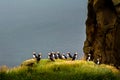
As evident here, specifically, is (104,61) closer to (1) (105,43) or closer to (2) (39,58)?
(1) (105,43)

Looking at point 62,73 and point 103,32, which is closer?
point 62,73

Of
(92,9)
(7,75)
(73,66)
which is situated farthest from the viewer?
(92,9)

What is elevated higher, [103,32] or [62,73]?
[103,32]

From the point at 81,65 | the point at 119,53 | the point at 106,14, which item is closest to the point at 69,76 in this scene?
the point at 81,65

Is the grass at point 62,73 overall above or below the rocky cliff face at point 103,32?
below

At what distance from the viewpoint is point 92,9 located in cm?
6431

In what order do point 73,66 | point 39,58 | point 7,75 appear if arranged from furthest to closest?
point 39,58, point 73,66, point 7,75

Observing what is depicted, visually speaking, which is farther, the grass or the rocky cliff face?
the rocky cliff face

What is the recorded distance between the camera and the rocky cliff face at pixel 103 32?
56312 millimetres

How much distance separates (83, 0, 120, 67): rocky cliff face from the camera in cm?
5631

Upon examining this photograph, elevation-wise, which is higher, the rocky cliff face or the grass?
the rocky cliff face

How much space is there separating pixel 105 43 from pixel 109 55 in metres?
2.20

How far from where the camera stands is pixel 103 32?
194 ft

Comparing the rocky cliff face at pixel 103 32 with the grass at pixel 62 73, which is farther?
the rocky cliff face at pixel 103 32
